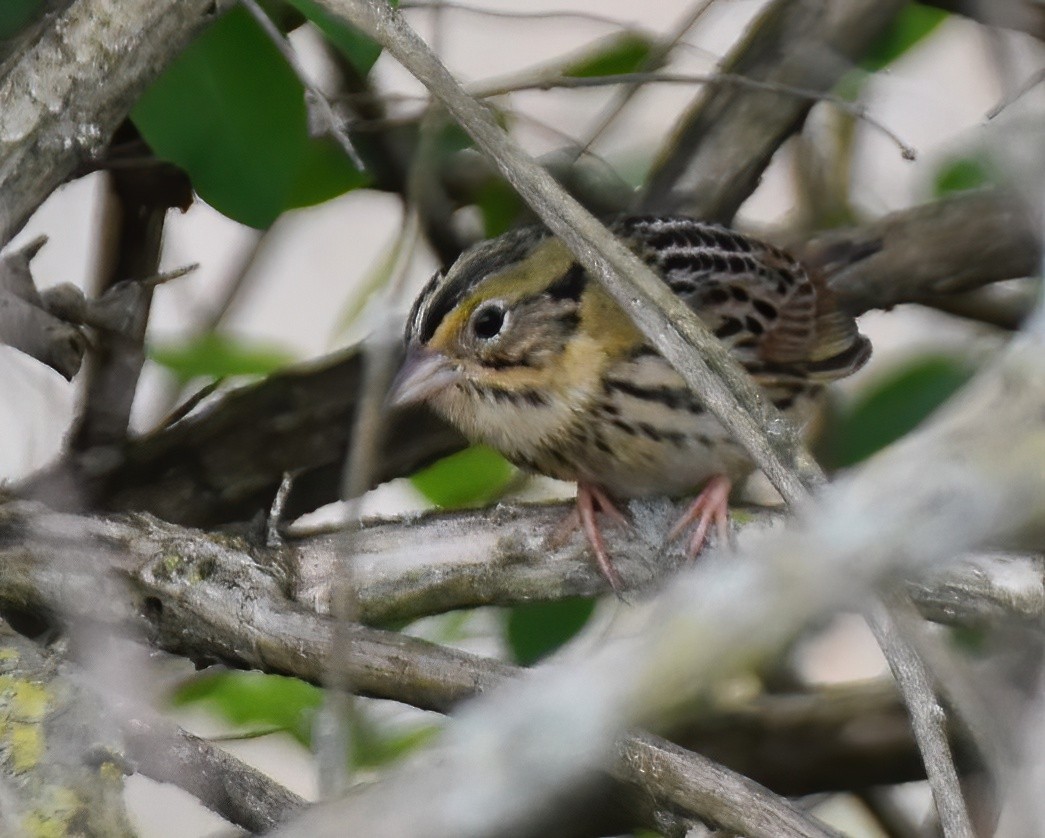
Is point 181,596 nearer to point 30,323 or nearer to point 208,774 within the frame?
point 208,774

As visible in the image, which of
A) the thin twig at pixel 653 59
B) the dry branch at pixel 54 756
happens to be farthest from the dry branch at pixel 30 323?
the thin twig at pixel 653 59

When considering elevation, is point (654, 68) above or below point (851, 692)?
above

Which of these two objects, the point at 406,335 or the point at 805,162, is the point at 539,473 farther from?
the point at 805,162

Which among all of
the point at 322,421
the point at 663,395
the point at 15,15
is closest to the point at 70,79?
the point at 15,15

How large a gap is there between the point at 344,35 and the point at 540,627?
0.86 m

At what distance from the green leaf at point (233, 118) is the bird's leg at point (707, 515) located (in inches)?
25.4

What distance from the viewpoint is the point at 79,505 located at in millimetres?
1817

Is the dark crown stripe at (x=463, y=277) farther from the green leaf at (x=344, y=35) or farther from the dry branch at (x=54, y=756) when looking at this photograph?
the dry branch at (x=54, y=756)

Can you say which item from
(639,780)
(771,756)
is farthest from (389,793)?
(771,756)

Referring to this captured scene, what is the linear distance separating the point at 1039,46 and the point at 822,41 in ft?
1.19

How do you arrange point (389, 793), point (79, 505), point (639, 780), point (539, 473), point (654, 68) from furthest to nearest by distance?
point (654, 68) → point (539, 473) → point (79, 505) → point (639, 780) → point (389, 793)

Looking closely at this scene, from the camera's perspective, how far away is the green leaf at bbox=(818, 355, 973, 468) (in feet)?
7.43

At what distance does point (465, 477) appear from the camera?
2291mm

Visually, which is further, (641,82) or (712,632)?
(641,82)
